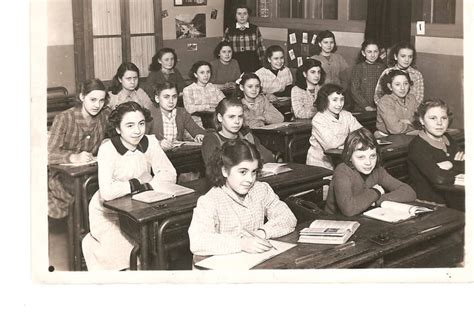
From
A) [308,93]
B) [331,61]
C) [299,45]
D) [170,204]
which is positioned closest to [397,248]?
[170,204]

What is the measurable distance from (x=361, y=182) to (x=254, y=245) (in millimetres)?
770

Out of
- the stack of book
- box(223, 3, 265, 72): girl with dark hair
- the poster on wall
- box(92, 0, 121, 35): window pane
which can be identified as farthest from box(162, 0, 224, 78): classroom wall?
the stack of book

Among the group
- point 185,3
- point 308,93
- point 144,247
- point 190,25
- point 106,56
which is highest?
point 185,3

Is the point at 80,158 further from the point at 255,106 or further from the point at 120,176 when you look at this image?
the point at 255,106

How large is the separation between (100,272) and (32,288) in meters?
0.22

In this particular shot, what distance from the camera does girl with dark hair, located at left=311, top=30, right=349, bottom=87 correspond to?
5375 mm

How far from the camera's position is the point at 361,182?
2699 mm

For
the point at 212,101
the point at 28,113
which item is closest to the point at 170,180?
the point at 28,113

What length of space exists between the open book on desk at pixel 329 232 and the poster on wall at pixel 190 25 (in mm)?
4375

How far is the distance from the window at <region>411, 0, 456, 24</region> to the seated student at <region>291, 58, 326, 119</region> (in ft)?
2.96

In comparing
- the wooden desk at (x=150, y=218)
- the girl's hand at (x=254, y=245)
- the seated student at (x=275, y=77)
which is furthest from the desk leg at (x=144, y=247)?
the seated student at (x=275, y=77)

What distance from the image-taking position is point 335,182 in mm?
2674

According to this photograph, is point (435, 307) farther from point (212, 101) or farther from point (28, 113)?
point (212, 101)

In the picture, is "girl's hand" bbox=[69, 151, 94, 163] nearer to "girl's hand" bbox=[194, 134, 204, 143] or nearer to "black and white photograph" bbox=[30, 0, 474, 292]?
"black and white photograph" bbox=[30, 0, 474, 292]
